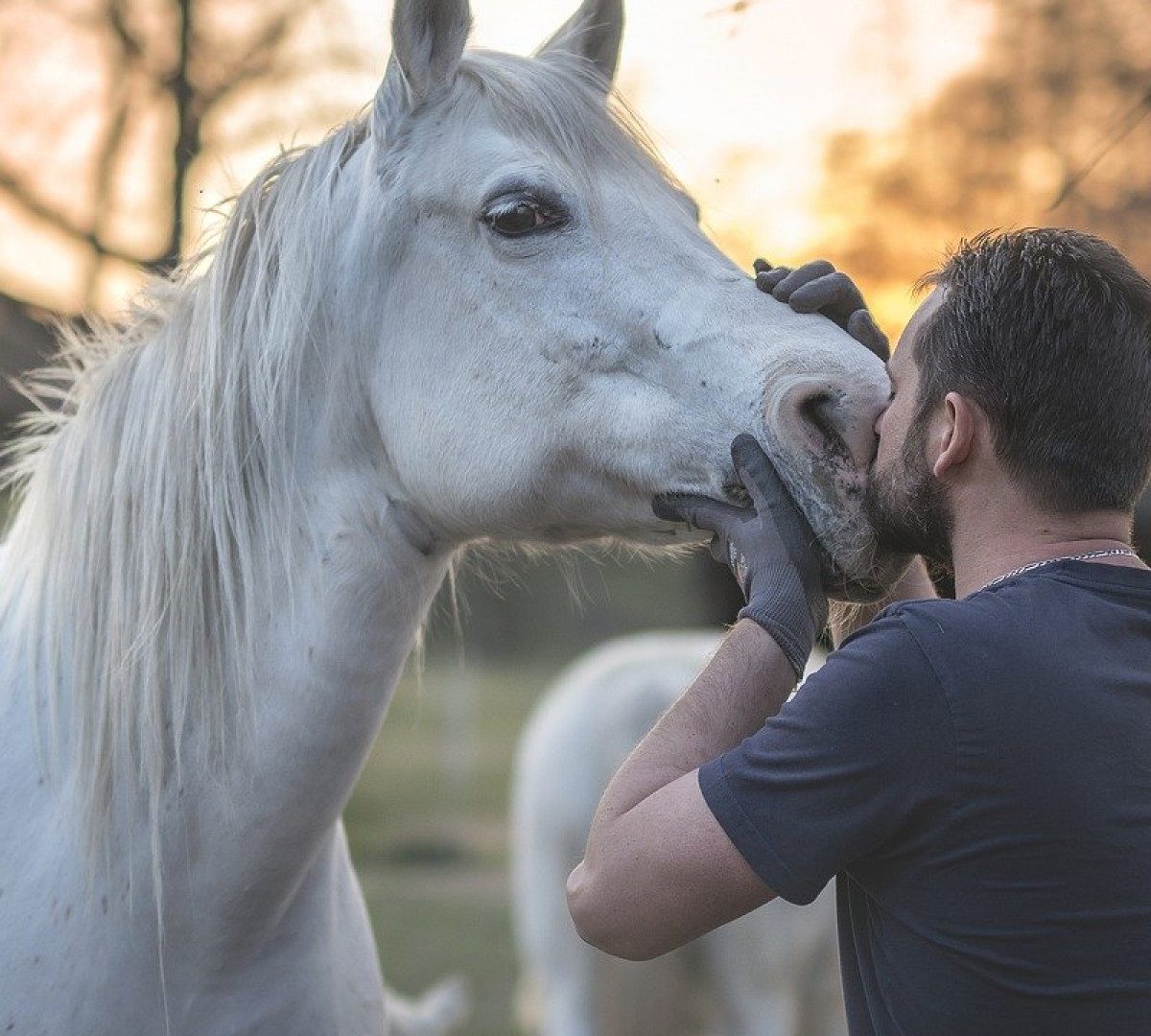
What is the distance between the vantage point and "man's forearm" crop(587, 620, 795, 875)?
1.56 metres

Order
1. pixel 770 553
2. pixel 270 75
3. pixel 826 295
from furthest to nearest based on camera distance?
1. pixel 270 75
2. pixel 826 295
3. pixel 770 553

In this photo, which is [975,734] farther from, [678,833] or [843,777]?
[678,833]

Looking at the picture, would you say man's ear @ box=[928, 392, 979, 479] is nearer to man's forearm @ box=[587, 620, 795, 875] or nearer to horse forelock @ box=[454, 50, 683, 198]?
man's forearm @ box=[587, 620, 795, 875]

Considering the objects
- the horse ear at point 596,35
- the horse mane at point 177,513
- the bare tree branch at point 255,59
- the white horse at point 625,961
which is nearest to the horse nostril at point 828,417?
the horse mane at point 177,513

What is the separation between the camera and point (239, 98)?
5781 millimetres

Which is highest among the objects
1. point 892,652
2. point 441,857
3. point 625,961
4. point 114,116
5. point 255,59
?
point 255,59

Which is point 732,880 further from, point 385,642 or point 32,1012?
point 32,1012

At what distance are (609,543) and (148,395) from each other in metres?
0.78

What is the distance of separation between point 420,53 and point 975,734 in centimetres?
130

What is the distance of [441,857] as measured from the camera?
403 inches

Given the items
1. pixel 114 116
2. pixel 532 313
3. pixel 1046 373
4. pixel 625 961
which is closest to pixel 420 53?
pixel 532 313

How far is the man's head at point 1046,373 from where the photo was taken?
1482 mm

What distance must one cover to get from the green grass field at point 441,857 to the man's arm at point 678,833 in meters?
0.79

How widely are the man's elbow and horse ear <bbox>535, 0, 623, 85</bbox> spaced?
144 centimetres
